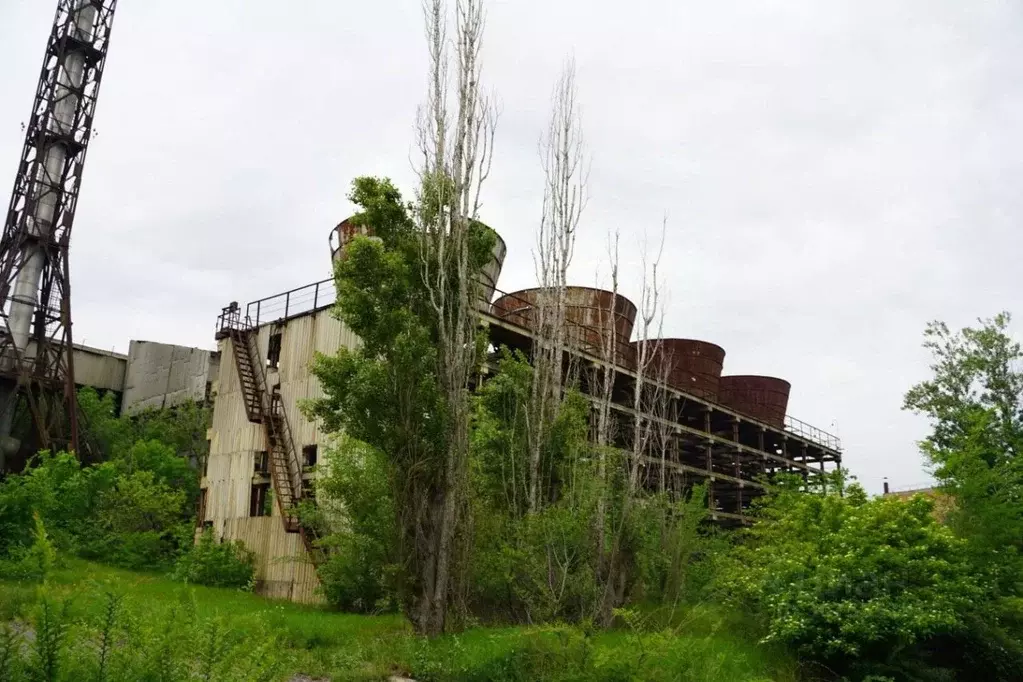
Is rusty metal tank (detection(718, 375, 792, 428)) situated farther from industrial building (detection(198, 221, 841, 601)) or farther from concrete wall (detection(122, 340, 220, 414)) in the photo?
concrete wall (detection(122, 340, 220, 414))

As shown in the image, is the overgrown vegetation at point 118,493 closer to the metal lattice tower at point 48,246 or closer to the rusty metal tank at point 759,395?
the metal lattice tower at point 48,246

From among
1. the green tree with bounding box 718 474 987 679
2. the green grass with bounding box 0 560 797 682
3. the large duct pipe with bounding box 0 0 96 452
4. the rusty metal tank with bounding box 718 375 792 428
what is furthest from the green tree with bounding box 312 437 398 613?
the rusty metal tank with bounding box 718 375 792 428

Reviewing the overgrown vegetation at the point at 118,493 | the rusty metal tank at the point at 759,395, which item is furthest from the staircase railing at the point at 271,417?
the rusty metal tank at the point at 759,395

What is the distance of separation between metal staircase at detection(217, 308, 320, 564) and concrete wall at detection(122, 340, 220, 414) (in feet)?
44.1

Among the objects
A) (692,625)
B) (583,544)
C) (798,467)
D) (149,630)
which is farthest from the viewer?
(798,467)

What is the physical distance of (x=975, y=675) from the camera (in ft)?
38.1

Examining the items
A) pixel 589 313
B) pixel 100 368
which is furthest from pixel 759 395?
pixel 100 368

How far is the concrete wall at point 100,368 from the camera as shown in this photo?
3566 cm

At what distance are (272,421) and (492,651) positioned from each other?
43.3 feet

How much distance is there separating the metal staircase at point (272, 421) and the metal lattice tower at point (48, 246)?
34.6ft

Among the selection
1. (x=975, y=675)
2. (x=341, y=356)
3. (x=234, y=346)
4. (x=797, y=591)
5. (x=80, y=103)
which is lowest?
(x=975, y=675)


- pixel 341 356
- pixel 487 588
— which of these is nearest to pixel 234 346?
pixel 341 356

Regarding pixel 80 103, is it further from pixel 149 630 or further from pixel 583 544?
pixel 149 630

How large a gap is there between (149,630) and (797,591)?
9294mm
